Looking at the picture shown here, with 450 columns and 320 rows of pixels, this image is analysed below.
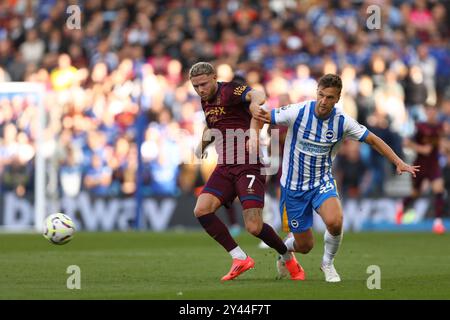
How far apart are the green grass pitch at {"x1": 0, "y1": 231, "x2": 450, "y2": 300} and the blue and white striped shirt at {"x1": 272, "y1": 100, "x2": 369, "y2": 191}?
3.36 feet

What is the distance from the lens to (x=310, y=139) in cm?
1104

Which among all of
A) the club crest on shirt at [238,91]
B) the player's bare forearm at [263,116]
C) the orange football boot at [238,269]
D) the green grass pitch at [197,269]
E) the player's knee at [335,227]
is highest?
the club crest on shirt at [238,91]

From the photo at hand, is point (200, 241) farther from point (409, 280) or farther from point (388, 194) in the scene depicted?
point (409, 280)

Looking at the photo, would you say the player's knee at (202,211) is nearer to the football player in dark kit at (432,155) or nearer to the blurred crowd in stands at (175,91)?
the blurred crowd in stands at (175,91)

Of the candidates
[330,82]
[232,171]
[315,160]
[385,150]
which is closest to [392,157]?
[385,150]

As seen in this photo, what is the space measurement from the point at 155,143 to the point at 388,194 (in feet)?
15.3

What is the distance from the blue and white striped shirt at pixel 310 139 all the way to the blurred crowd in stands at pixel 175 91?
926 centimetres

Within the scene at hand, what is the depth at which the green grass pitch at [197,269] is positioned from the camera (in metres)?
→ 9.88

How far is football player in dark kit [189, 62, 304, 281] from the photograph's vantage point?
1141 cm

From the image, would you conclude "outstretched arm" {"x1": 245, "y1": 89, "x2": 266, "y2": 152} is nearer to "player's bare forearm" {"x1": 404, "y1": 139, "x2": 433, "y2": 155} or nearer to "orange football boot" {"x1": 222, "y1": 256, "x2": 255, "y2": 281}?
"orange football boot" {"x1": 222, "y1": 256, "x2": 255, "y2": 281}

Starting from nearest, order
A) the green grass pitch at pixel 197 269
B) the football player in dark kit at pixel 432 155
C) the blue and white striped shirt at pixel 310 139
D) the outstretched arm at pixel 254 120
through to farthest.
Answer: the green grass pitch at pixel 197 269 < the blue and white striped shirt at pixel 310 139 < the outstretched arm at pixel 254 120 < the football player in dark kit at pixel 432 155

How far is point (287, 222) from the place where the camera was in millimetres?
11398

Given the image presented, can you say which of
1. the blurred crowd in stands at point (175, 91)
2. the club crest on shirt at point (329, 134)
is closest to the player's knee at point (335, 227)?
the club crest on shirt at point (329, 134)
